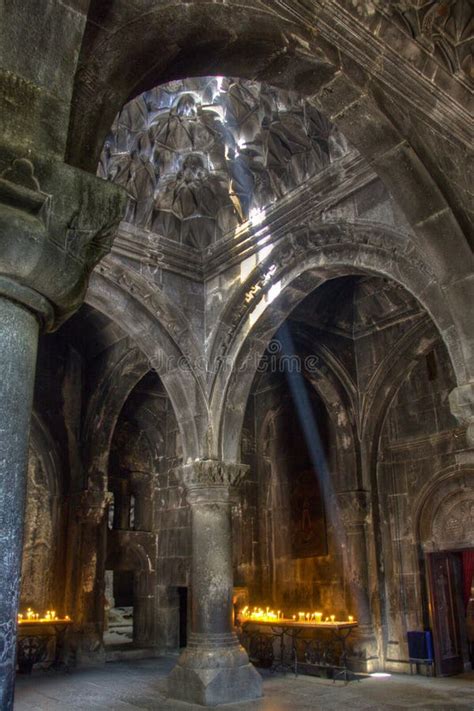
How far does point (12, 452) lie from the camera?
2.14 m

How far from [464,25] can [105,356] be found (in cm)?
867

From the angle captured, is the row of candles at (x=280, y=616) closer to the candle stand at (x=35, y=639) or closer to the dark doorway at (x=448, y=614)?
the dark doorway at (x=448, y=614)

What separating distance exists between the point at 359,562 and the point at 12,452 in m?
8.66

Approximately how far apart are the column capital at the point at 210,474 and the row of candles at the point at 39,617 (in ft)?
12.3

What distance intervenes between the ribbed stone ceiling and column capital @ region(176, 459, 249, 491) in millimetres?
2956

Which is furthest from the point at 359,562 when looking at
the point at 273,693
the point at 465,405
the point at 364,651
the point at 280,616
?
the point at 465,405

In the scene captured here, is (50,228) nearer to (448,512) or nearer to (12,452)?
(12,452)

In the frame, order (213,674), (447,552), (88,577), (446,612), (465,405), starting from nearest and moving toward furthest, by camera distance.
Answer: (465,405), (213,674), (446,612), (447,552), (88,577)

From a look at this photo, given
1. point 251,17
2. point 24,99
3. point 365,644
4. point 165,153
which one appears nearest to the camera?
point 24,99

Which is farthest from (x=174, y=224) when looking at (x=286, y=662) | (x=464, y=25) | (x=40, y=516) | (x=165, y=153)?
(x=286, y=662)

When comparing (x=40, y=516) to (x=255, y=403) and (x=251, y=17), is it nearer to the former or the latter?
(x=255, y=403)

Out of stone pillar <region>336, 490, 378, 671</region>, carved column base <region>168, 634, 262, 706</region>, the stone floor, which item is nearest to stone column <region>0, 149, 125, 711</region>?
the stone floor

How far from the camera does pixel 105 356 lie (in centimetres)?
1188

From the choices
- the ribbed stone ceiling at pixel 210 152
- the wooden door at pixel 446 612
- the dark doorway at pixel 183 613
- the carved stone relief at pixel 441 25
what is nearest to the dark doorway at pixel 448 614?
the wooden door at pixel 446 612
